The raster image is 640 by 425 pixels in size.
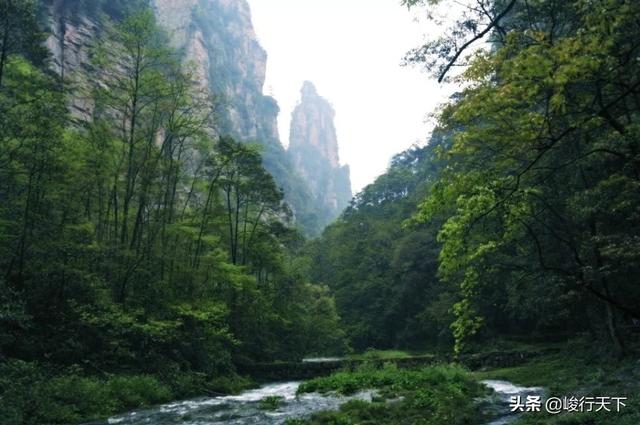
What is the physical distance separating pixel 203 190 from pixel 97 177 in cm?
939

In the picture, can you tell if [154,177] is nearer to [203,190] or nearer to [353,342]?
[203,190]

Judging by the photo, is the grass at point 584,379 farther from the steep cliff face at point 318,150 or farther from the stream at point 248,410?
the steep cliff face at point 318,150

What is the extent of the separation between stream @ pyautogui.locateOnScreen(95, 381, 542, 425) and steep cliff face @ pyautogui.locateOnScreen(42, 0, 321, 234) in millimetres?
36932

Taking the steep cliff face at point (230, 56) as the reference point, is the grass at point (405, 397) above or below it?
below

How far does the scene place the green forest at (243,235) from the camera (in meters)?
6.30

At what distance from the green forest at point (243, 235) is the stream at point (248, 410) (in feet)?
2.78

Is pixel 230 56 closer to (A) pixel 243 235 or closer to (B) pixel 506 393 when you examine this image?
(A) pixel 243 235

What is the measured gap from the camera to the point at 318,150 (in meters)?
172

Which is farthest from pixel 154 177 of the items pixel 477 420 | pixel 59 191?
pixel 477 420

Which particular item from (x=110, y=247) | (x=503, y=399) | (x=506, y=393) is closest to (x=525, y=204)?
(x=503, y=399)

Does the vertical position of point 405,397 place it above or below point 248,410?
above

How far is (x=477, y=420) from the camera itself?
11.2m

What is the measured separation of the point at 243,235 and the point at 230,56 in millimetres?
98757

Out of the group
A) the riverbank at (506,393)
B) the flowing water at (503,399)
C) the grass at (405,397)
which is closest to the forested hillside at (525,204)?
the riverbank at (506,393)
